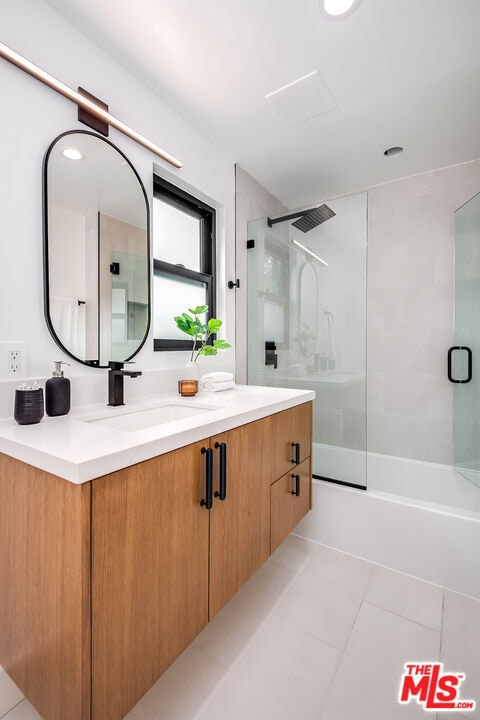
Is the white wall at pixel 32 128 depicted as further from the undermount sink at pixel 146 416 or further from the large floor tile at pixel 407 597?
the large floor tile at pixel 407 597

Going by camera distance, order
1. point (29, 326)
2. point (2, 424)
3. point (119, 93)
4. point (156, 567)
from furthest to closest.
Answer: point (119, 93) < point (29, 326) < point (2, 424) < point (156, 567)

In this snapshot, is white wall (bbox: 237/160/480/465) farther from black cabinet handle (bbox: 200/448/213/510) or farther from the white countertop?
black cabinet handle (bbox: 200/448/213/510)

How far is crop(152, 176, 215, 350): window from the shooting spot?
69.9 inches

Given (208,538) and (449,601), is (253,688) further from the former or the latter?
(449,601)

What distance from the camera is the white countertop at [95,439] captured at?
2.27ft

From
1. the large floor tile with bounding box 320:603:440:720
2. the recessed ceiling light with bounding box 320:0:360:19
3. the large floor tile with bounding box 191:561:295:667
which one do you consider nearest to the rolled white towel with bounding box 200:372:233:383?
the large floor tile with bounding box 191:561:295:667

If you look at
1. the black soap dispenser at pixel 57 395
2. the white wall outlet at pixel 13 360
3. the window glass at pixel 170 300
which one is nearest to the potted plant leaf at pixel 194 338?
the window glass at pixel 170 300

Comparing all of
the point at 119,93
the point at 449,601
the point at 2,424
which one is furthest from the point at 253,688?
the point at 119,93

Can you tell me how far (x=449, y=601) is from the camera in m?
1.46

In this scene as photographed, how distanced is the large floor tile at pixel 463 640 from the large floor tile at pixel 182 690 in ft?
2.65

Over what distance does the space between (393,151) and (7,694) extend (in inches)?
122

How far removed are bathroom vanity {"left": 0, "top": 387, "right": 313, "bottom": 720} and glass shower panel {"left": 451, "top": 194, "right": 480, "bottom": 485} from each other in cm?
183

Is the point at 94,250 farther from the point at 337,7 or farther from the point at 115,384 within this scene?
the point at 337,7

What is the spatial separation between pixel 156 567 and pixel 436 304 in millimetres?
2460
